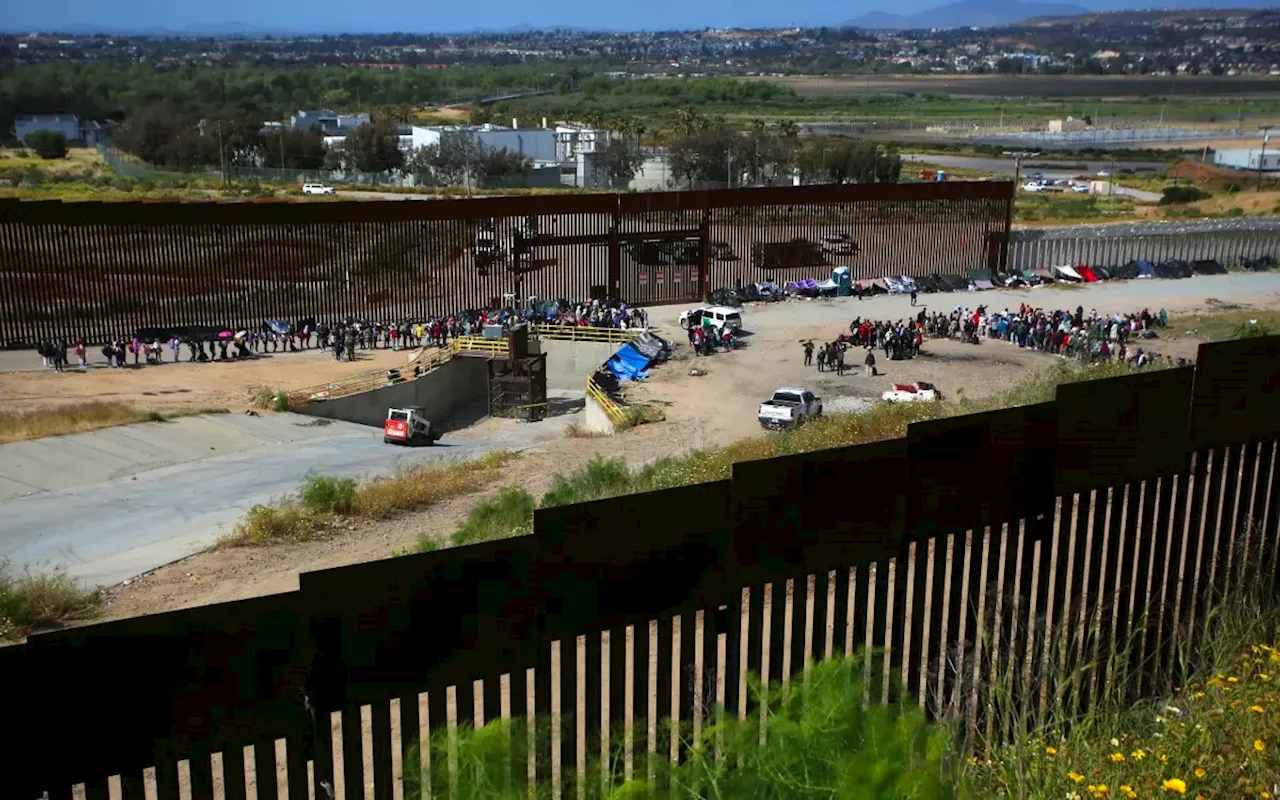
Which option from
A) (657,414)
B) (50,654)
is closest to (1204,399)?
(50,654)

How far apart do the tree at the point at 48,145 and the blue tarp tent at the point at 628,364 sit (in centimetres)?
7837

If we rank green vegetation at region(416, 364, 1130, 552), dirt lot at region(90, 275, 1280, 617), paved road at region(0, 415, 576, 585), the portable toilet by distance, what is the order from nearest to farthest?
green vegetation at region(416, 364, 1130, 552) < dirt lot at region(90, 275, 1280, 617) < paved road at region(0, 415, 576, 585) < the portable toilet

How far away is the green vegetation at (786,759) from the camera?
4.07 metres

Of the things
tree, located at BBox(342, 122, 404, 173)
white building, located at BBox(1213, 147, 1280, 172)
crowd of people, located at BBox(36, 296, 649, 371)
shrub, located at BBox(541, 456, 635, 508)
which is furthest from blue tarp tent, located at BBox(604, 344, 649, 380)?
white building, located at BBox(1213, 147, 1280, 172)

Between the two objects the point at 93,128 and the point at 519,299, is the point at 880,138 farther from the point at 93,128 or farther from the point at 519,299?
the point at 519,299

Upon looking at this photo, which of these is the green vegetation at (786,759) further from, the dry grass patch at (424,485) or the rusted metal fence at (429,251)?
the rusted metal fence at (429,251)

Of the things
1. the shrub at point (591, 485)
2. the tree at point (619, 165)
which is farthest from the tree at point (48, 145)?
the shrub at point (591, 485)

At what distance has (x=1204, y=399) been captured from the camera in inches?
291

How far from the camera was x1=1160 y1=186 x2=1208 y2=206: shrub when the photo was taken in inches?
3497

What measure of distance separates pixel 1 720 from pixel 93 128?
131103 millimetres

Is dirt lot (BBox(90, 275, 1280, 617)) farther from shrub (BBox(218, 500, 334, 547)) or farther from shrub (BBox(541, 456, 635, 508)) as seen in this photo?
shrub (BBox(541, 456, 635, 508))

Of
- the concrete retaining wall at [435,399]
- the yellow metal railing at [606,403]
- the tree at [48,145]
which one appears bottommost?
the concrete retaining wall at [435,399]

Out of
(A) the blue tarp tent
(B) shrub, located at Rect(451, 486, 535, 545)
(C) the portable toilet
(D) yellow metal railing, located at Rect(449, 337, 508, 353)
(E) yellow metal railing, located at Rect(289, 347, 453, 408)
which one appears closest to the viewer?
(B) shrub, located at Rect(451, 486, 535, 545)

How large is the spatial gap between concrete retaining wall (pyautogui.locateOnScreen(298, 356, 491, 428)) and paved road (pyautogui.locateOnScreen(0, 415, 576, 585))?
6.69ft
